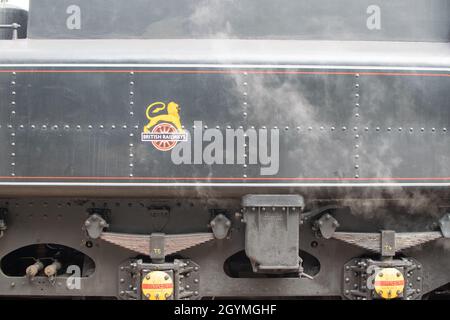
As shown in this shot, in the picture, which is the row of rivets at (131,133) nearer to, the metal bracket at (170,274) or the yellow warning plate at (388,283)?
the metal bracket at (170,274)

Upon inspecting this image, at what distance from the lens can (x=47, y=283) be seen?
3.25 m

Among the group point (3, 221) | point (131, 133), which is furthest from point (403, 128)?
point (3, 221)

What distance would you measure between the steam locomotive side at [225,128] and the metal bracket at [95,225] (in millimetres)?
20

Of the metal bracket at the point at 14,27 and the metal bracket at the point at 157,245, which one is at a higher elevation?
the metal bracket at the point at 14,27

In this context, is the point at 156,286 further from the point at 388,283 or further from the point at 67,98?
the point at 388,283

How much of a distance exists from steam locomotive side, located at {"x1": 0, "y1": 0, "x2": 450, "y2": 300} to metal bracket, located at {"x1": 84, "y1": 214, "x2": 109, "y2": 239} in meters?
0.02

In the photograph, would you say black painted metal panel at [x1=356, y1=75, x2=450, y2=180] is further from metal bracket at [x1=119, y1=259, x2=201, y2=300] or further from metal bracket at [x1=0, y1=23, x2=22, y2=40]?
metal bracket at [x1=0, y1=23, x2=22, y2=40]

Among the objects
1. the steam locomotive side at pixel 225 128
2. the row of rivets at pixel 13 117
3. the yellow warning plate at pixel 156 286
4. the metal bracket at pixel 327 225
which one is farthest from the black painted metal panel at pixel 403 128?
the row of rivets at pixel 13 117

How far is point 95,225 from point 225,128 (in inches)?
43.8

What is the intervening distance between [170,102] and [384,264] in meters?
1.82

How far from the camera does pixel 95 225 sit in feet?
10.0

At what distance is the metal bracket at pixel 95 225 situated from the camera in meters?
3.05

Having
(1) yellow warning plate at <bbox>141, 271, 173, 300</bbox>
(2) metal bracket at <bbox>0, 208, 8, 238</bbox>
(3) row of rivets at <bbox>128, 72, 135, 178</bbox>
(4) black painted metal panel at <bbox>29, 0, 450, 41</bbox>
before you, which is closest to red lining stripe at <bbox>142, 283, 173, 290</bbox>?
(1) yellow warning plate at <bbox>141, 271, 173, 300</bbox>

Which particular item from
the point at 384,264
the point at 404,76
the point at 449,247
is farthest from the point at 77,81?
the point at 449,247
